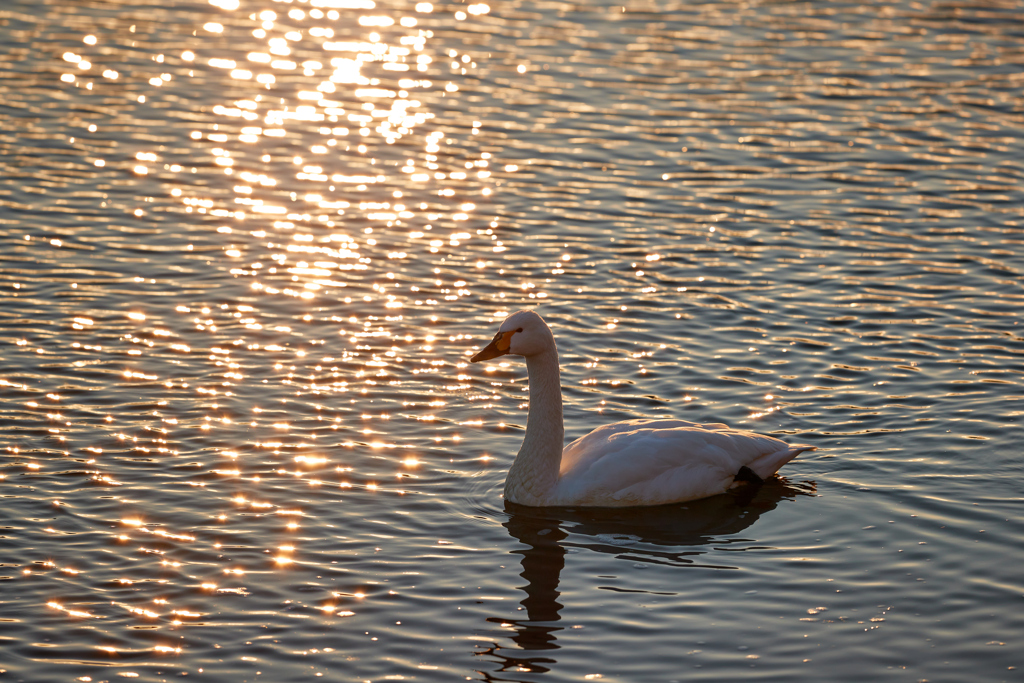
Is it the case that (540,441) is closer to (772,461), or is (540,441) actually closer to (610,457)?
(610,457)

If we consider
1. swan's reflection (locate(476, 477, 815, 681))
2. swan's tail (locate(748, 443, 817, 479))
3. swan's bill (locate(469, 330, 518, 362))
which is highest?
swan's bill (locate(469, 330, 518, 362))

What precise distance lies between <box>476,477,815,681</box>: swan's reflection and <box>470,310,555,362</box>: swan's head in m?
1.33

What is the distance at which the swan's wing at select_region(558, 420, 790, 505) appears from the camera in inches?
433

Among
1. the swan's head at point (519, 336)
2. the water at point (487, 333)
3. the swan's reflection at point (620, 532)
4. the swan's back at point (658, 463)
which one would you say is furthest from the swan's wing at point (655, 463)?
the swan's head at point (519, 336)

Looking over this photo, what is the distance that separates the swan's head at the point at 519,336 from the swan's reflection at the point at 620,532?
4.35 ft

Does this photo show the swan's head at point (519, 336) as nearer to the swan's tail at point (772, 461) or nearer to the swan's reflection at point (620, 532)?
the swan's reflection at point (620, 532)

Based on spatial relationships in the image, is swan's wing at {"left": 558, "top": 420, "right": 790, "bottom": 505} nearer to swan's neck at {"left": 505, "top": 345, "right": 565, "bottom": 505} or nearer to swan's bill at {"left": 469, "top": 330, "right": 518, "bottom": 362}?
swan's neck at {"left": 505, "top": 345, "right": 565, "bottom": 505}

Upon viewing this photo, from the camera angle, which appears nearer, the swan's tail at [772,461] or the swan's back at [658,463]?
the swan's back at [658,463]

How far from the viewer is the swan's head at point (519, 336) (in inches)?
432

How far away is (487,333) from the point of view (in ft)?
47.8

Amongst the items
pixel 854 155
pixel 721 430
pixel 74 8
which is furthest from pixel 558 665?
pixel 74 8

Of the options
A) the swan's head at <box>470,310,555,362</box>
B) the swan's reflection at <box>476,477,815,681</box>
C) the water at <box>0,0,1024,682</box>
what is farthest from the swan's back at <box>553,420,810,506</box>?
the swan's head at <box>470,310,555,362</box>

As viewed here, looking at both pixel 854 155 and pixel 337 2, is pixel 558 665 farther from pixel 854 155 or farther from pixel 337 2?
pixel 337 2

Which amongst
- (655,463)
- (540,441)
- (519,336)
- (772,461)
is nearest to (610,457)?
(655,463)
